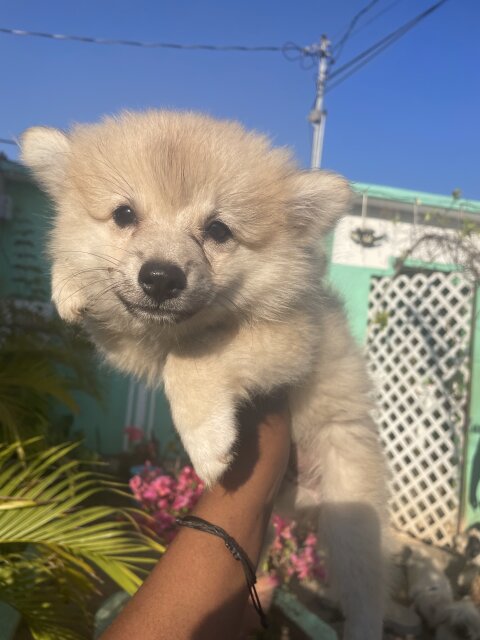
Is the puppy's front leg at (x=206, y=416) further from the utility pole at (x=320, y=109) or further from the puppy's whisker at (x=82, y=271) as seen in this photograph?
the utility pole at (x=320, y=109)

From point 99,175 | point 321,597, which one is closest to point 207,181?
point 99,175

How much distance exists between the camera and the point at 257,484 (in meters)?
1.96

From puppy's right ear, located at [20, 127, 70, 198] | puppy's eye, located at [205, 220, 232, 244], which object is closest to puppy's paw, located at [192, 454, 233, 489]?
puppy's eye, located at [205, 220, 232, 244]

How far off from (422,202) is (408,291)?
1.17 m

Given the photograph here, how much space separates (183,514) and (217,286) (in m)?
2.69

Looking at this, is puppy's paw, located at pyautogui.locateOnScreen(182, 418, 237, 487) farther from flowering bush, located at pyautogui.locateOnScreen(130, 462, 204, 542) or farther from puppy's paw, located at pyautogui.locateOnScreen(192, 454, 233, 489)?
flowering bush, located at pyautogui.locateOnScreen(130, 462, 204, 542)

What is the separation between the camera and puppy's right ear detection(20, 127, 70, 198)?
2.25 metres

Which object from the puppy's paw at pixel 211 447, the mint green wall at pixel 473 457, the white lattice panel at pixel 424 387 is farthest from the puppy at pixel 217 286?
the mint green wall at pixel 473 457

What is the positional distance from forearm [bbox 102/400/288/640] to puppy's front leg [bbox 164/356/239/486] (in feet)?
0.52

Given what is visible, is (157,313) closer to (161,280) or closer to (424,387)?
(161,280)

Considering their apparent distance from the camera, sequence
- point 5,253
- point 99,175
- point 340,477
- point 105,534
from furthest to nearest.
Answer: point 5,253
point 340,477
point 105,534
point 99,175

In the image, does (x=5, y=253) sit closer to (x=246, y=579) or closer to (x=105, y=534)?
(x=105, y=534)

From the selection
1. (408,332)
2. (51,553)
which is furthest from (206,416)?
(408,332)

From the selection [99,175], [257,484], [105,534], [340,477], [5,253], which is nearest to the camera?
[257,484]
